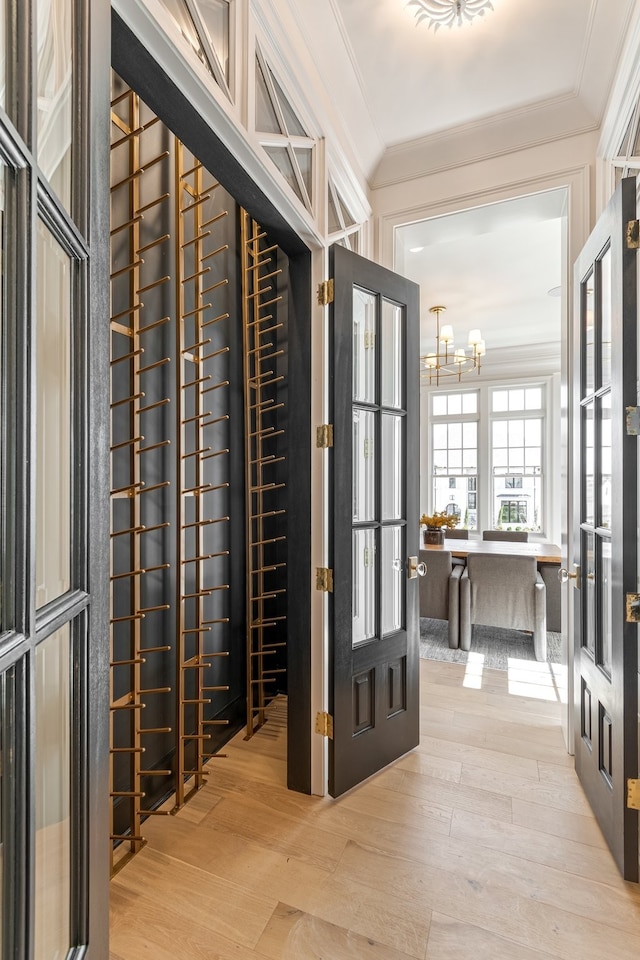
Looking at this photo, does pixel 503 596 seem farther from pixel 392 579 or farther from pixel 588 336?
pixel 588 336

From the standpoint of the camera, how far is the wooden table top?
382 cm

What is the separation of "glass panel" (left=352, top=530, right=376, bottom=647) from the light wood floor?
0.66 m

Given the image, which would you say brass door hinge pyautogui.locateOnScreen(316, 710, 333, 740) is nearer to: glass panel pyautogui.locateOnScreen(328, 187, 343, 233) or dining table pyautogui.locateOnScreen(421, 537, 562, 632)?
glass panel pyautogui.locateOnScreen(328, 187, 343, 233)

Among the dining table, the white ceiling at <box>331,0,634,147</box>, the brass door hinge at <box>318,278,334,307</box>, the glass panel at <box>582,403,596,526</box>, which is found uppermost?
the white ceiling at <box>331,0,634,147</box>

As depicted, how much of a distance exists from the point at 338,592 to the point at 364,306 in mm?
1257

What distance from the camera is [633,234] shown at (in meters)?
1.49

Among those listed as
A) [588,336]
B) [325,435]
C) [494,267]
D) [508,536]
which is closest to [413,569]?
[325,435]

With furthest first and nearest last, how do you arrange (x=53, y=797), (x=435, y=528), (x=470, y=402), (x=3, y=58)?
(x=470, y=402) < (x=435, y=528) < (x=53, y=797) < (x=3, y=58)

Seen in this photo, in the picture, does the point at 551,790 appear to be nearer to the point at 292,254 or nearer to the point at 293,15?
the point at 292,254

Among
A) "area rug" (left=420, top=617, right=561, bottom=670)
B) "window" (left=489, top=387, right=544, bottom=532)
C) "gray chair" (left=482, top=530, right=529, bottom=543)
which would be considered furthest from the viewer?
"window" (left=489, top=387, right=544, bottom=532)

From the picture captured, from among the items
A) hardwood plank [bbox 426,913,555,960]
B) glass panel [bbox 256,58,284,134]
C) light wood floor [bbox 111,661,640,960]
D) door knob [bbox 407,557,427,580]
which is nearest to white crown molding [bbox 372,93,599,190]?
glass panel [bbox 256,58,284,134]

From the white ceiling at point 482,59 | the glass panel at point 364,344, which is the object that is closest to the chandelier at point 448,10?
the white ceiling at point 482,59

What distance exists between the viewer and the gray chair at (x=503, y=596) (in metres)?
3.46

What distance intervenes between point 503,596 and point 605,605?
6.28 ft
